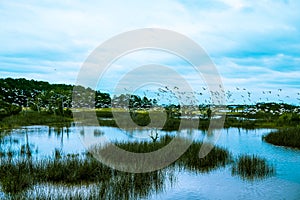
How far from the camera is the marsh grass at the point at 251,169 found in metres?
11.9

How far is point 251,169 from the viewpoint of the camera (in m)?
12.3

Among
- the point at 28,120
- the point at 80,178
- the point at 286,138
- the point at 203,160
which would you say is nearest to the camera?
the point at 80,178

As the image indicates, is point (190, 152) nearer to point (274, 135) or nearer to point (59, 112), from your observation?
point (274, 135)

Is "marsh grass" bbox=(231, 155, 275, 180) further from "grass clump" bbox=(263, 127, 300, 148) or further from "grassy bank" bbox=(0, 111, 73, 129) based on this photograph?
"grassy bank" bbox=(0, 111, 73, 129)

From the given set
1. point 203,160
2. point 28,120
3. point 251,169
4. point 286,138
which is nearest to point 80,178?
point 203,160

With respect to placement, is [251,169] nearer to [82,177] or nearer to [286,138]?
[82,177]

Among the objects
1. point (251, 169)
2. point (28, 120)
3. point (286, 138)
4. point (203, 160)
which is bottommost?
point (251, 169)

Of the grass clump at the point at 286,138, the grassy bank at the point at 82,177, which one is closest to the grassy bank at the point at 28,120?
the grassy bank at the point at 82,177

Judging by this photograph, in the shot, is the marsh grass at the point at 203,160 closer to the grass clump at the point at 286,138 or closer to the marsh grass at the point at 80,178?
the marsh grass at the point at 80,178

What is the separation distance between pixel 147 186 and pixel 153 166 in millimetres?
1968

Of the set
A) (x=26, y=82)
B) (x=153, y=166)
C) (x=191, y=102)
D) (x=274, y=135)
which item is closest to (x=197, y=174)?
(x=153, y=166)

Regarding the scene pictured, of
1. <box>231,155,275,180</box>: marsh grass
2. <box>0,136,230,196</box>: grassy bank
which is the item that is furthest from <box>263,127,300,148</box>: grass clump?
<box>0,136,230,196</box>: grassy bank

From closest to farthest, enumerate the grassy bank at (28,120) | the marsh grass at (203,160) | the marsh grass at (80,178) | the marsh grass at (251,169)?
the marsh grass at (80,178), the marsh grass at (251,169), the marsh grass at (203,160), the grassy bank at (28,120)

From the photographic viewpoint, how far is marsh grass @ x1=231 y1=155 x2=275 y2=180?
1191 centimetres
